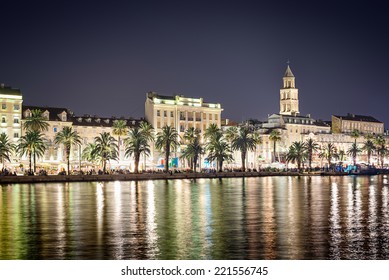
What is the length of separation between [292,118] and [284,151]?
40.5 ft

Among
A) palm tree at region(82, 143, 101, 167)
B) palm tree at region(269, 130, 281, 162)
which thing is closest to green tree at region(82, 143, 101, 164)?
palm tree at region(82, 143, 101, 167)

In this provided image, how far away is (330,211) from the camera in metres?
44.2

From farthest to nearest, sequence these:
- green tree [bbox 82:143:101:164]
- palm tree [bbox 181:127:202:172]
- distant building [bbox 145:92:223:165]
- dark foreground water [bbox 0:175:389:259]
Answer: distant building [bbox 145:92:223:165], palm tree [bbox 181:127:202:172], green tree [bbox 82:143:101:164], dark foreground water [bbox 0:175:389:259]

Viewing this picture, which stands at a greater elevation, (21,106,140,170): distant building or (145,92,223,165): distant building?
(145,92,223,165): distant building

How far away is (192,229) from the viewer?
33.8 metres

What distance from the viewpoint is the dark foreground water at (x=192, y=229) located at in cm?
2656

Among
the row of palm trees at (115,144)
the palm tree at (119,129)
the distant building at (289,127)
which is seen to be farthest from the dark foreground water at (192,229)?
the distant building at (289,127)

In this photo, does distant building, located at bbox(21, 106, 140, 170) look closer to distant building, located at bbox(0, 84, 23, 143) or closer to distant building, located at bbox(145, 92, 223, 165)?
distant building, located at bbox(0, 84, 23, 143)

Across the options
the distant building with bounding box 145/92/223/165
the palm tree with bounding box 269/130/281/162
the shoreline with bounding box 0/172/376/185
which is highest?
the distant building with bounding box 145/92/223/165

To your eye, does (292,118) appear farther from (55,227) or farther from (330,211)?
(55,227)

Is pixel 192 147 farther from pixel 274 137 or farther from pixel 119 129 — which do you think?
pixel 274 137

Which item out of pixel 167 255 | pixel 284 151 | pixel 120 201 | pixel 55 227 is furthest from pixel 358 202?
pixel 284 151

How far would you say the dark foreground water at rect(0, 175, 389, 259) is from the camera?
2656 cm

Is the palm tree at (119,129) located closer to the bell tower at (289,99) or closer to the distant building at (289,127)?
the distant building at (289,127)
